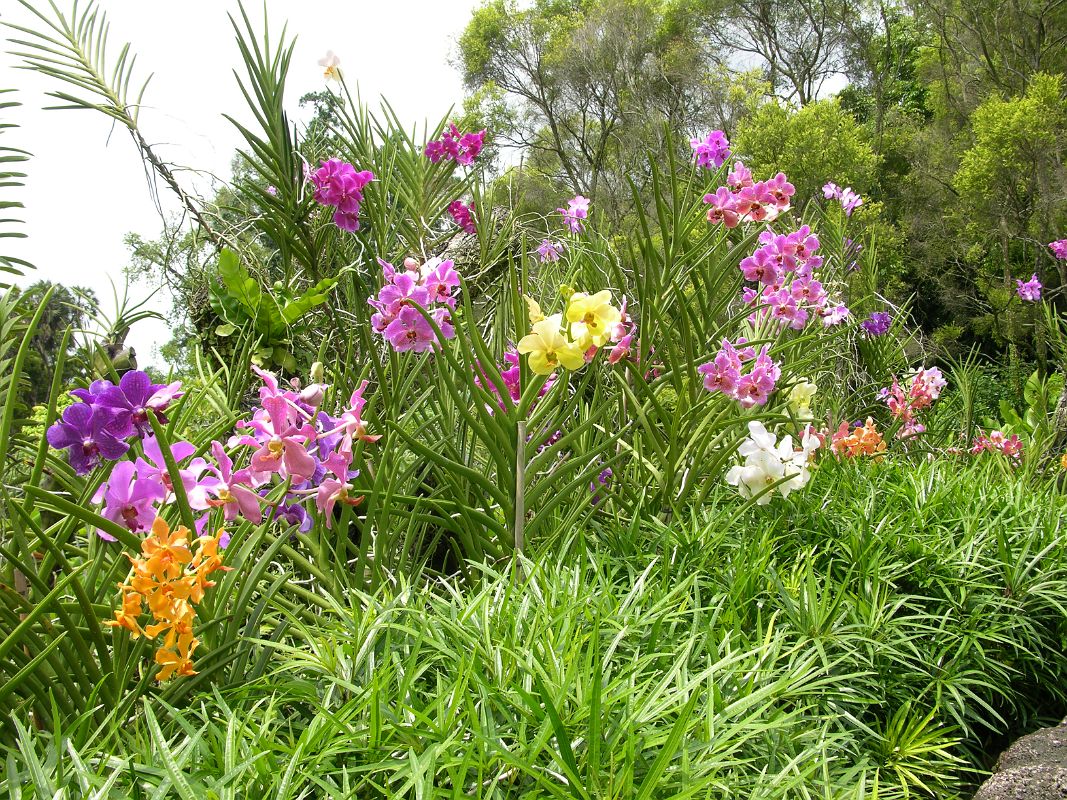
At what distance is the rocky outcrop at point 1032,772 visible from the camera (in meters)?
1.09

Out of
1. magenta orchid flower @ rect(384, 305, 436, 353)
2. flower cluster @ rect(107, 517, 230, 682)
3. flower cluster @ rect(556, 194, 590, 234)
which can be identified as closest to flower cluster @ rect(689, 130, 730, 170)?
flower cluster @ rect(556, 194, 590, 234)

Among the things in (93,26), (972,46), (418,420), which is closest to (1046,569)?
(418,420)

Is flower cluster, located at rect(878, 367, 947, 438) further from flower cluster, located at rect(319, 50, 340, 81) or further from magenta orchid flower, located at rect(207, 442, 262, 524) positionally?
magenta orchid flower, located at rect(207, 442, 262, 524)

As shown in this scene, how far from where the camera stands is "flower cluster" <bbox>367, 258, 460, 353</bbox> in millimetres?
1359

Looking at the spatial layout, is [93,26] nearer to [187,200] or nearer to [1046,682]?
[187,200]

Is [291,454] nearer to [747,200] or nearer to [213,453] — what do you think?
[213,453]

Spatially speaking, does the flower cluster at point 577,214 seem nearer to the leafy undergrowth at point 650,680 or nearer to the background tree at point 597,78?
the leafy undergrowth at point 650,680

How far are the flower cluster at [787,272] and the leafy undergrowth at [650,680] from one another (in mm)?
528

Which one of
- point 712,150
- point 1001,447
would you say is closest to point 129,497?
point 712,150

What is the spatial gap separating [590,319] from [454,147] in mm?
1470

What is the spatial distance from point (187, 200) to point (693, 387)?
151 centimetres

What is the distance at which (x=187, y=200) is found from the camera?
204cm

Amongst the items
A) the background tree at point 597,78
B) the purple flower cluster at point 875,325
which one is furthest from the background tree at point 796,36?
the purple flower cluster at point 875,325

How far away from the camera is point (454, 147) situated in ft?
7.85
